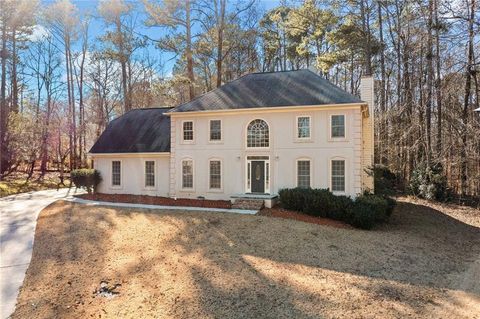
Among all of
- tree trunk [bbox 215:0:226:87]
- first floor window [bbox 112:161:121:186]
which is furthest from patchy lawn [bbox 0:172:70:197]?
tree trunk [bbox 215:0:226:87]

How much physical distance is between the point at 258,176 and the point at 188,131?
4.59 m

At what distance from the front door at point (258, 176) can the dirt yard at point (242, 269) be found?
3.30 meters

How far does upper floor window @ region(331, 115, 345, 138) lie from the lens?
50.2 feet

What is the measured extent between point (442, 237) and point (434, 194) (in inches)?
331

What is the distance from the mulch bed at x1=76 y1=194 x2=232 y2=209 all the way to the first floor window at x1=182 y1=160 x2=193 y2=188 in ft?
2.84

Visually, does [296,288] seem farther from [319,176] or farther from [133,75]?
[133,75]

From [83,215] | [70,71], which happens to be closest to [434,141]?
[83,215]

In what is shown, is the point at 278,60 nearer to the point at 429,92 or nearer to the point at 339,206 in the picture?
the point at 429,92

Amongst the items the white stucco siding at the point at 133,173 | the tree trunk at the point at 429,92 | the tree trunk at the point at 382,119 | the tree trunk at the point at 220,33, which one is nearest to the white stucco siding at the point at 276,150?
the white stucco siding at the point at 133,173

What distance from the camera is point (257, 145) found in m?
16.6

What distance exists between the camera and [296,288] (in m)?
7.17

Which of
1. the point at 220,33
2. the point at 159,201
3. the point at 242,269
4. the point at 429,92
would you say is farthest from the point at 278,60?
the point at 242,269

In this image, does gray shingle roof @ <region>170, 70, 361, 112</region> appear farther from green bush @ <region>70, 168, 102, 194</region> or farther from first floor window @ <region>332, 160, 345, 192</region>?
green bush @ <region>70, 168, 102, 194</region>

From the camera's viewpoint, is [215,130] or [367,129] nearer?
[215,130]
